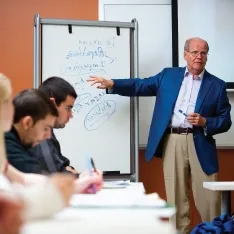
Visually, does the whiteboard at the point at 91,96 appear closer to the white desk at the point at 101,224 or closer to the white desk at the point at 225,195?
the white desk at the point at 225,195

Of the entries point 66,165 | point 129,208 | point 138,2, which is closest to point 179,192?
point 66,165

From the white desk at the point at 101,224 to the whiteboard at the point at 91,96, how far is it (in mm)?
2634

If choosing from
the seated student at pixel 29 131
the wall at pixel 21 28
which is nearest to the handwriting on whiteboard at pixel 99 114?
the wall at pixel 21 28

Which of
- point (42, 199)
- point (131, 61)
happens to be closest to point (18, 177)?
point (42, 199)

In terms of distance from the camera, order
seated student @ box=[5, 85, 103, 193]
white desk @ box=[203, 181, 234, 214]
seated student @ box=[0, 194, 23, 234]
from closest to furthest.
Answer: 1. seated student @ box=[0, 194, 23, 234]
2. seated student @ box=[5, 85, 103, 193]
3. white desk @ box=[203, 181, 234, 214]

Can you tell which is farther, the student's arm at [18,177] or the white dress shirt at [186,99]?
the white dress shirt at [186,99]

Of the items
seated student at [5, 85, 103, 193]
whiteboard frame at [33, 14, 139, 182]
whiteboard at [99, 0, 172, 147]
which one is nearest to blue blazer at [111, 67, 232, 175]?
whiteboard frame at [33, 14, 139, 182]

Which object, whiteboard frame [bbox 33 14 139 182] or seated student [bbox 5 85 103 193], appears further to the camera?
whiteboard frame [bbox 33 14 139 182]

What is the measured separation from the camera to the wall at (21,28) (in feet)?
12.9

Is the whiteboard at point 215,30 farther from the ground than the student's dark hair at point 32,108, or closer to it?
farther from the ground

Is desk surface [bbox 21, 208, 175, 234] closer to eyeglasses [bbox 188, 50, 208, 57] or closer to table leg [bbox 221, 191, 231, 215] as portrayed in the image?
table leg [bbox 221, 191, 231, 215]

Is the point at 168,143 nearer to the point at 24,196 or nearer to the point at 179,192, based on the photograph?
the point at 179,192

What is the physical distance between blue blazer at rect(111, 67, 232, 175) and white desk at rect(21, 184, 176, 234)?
253cm

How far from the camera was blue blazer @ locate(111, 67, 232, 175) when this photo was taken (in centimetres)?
342
